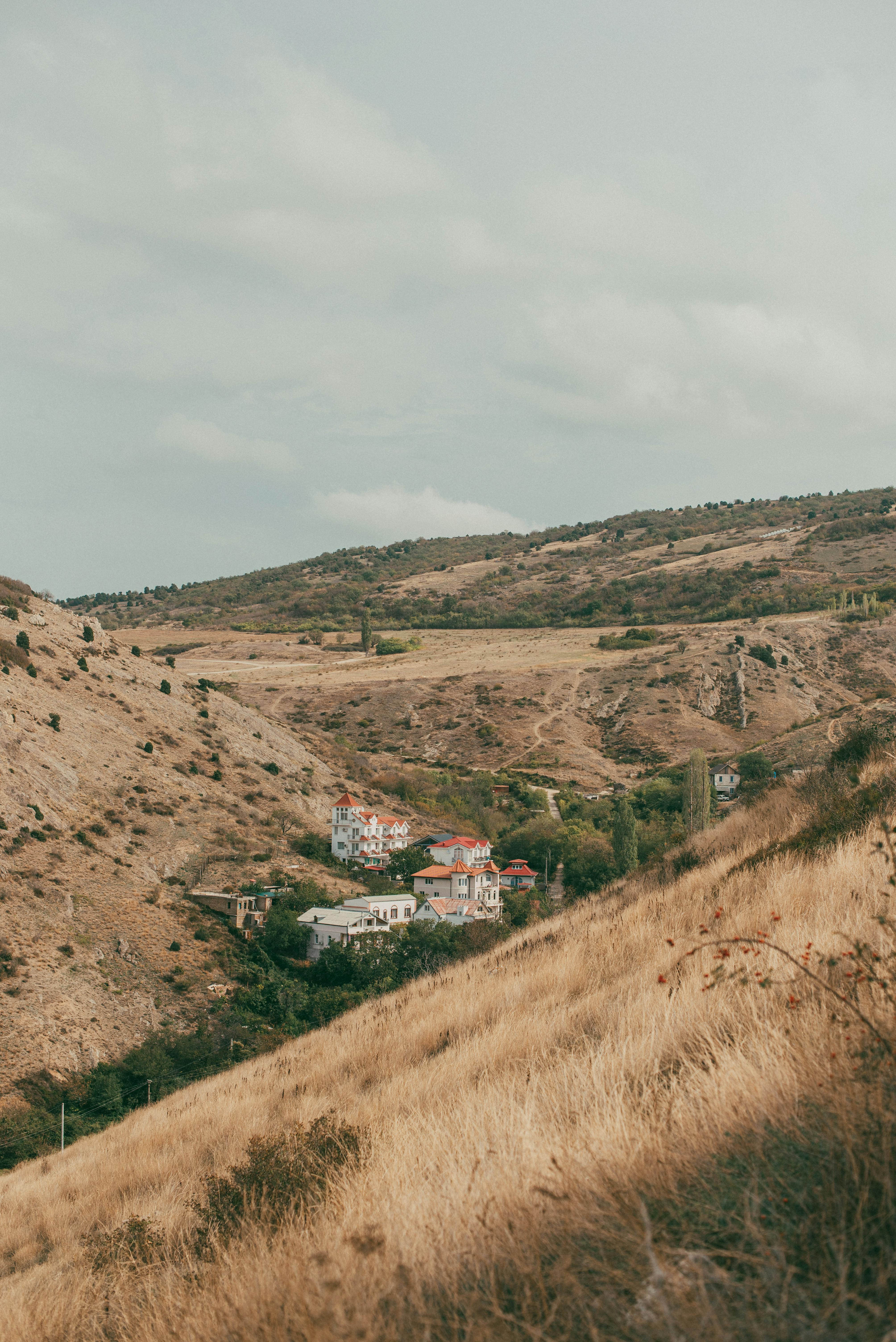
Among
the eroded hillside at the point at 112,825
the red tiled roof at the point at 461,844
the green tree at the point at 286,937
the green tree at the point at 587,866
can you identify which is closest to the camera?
the eroded hillside at the point at 112,825

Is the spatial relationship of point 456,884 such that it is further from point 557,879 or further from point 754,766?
point 754,766

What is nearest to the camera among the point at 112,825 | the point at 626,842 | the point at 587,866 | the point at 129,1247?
the point at 129,1247

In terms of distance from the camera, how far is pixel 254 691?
294ft

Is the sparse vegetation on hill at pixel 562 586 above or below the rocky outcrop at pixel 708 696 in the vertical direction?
above

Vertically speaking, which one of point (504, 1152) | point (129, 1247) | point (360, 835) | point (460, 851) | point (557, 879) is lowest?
point (557, 879)

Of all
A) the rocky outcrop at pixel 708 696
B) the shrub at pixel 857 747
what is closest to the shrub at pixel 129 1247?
the shrub at pixel 857 747

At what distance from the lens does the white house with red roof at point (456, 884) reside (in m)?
47.4

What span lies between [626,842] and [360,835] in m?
16.1

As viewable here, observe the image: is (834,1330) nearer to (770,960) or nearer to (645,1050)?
(645,1050)

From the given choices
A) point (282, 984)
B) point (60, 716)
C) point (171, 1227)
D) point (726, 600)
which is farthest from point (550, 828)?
point (726, 600)

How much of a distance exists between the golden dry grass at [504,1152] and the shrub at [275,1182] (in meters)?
0.19

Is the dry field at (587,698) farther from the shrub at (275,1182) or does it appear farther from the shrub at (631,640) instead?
the shrub at (275,1182)

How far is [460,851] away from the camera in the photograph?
1989 inches

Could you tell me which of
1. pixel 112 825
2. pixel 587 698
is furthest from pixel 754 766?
pixel 112 825
